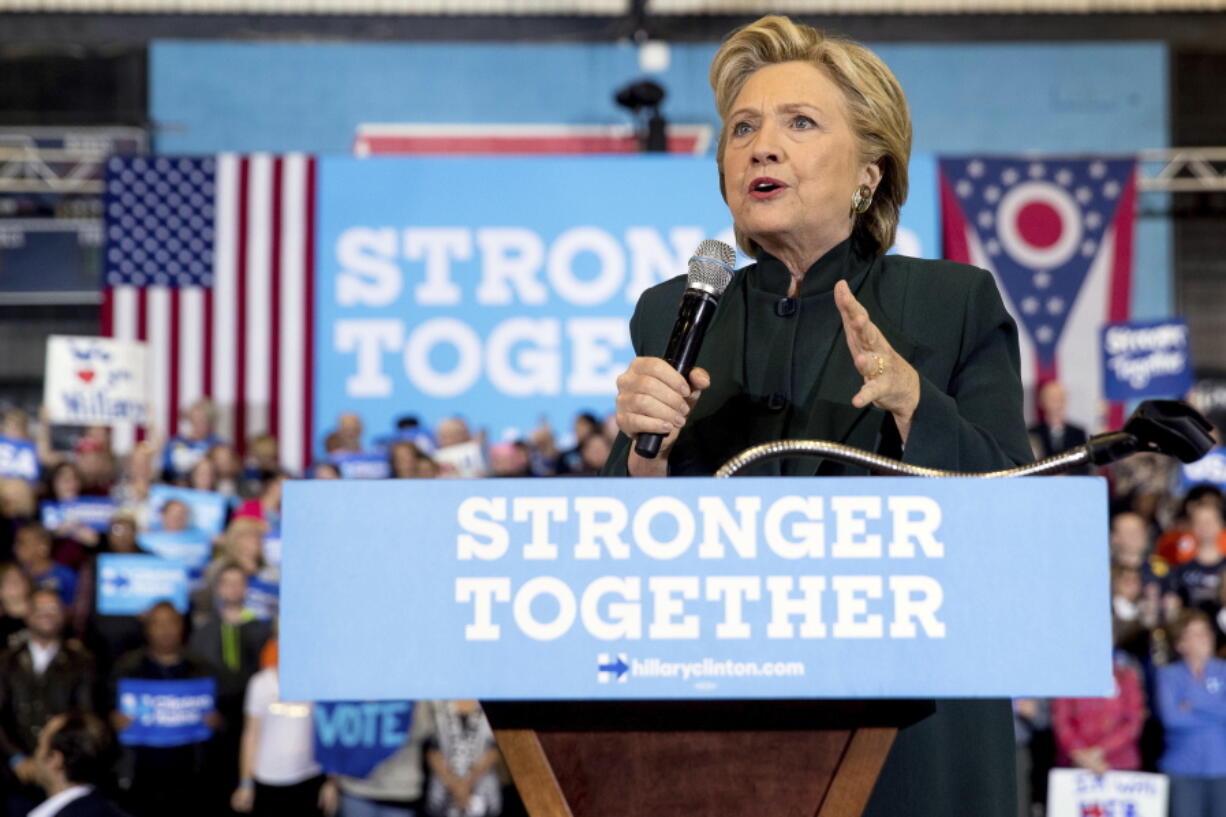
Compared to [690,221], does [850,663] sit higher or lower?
lower

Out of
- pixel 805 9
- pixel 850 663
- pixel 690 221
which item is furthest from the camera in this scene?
pixel 805 9

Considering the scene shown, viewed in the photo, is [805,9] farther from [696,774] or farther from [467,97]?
[696,774]

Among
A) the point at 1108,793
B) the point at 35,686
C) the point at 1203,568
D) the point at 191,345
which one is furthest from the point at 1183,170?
the point at 35,686

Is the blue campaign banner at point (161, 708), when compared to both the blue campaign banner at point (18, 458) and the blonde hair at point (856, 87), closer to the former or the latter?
the blue campaign banner at point (18, 458)

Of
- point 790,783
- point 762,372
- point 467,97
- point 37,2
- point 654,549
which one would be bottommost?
point 790,783

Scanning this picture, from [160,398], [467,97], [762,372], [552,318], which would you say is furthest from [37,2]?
[762,372]

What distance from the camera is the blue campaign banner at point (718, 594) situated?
108 cm

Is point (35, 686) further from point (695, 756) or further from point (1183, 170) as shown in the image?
point (1183, 170)

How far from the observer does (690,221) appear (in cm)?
1030

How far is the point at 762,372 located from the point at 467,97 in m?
11.9

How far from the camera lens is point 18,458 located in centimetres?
849

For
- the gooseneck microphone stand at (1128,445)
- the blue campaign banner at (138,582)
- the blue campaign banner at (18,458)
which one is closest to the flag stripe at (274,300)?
the blue campaign banner at (18,458)

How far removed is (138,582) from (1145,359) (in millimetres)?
5478

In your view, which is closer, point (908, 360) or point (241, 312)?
point (908, 360)
